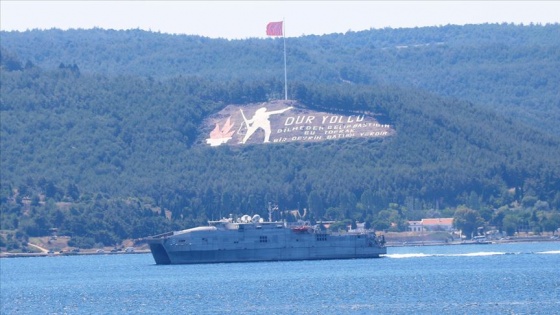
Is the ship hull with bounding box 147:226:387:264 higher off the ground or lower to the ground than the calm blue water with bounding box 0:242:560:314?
higher

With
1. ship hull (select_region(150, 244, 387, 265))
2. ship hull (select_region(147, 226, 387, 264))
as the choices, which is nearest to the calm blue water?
ship hull (select_region(150, 244, 387, 265))

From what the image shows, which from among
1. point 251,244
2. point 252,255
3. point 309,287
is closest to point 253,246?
point 251,244

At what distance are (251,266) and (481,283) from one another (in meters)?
39.9

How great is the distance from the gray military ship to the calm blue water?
1.84m

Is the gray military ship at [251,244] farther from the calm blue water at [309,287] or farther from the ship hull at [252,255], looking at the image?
the calm blue water at [309,287]

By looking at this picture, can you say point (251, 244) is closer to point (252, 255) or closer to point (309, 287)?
point (252, 255)

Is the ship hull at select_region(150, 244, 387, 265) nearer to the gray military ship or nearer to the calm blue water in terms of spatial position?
the gray military ship

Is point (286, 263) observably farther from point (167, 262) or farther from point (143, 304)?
point (143, 304)

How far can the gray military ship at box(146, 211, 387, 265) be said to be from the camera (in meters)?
170

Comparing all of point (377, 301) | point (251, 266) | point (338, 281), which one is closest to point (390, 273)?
point (338, 281)

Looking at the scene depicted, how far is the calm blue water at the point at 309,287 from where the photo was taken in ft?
365

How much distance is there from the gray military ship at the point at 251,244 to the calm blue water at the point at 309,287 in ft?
6.03

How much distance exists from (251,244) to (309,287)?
133 feet

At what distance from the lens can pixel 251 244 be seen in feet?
557
